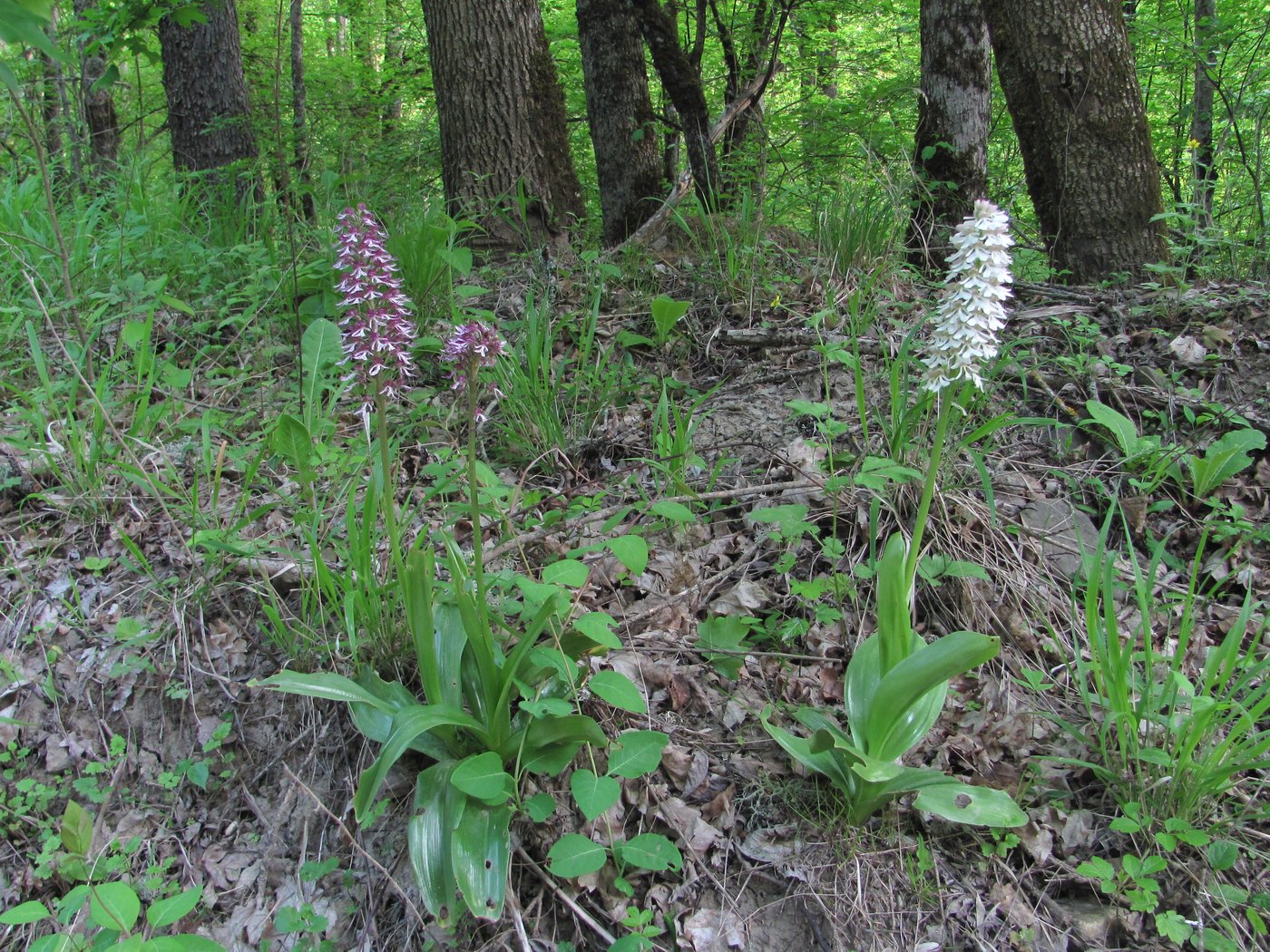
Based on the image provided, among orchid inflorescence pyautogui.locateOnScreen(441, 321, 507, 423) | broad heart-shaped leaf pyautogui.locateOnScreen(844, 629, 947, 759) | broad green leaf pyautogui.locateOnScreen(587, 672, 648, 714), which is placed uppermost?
orchid inflorescence pyautogui.locateOnScreen(441, 321, 507, 423)

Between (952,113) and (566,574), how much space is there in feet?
11.0

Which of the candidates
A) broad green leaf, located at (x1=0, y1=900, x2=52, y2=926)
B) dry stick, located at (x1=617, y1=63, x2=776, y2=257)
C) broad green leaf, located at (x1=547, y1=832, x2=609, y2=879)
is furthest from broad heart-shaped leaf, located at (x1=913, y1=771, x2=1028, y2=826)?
dry stick, located at (x1=617, y1=63, x2=776, y2=257)

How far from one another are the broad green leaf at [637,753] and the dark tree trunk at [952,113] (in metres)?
2.91

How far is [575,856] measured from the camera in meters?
1.54

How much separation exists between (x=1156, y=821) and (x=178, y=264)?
425 centimetres

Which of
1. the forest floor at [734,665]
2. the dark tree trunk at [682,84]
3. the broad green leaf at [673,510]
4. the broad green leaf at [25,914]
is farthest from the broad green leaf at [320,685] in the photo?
the dark tree trunk at [682,84]

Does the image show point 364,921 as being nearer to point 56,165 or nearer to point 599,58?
point 599,58

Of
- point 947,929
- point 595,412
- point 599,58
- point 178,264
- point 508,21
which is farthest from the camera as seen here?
point 599,58

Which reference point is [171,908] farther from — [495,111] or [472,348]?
[495,111]

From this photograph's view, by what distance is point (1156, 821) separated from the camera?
64.9 inches

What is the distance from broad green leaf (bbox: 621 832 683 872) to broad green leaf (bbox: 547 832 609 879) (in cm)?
6

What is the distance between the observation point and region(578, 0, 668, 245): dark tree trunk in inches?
205

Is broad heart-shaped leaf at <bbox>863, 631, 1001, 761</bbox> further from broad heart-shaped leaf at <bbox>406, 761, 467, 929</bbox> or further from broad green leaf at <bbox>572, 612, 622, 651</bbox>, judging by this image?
broad heart-shaped leaf at <bbox>406, 761, 467, 929</bbox>

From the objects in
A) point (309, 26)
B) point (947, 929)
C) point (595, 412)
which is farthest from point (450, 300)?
point (309, 26)
